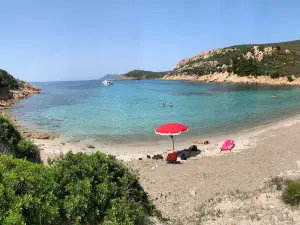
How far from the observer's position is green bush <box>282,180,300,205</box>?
8.08 meters

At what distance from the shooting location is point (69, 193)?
20.1 feet

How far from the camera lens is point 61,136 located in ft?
86.3

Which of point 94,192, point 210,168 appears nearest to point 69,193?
point 94,192

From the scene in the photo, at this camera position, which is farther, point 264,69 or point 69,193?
point 264,69

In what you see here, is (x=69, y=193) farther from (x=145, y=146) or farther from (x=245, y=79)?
(x=245, y=79)

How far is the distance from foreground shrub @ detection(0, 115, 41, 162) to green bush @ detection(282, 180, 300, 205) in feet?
29.1

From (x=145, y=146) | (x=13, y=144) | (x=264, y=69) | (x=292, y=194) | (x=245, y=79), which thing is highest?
(x=264, y=69)

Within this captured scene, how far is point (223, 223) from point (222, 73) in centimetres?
11959

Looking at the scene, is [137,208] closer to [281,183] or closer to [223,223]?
[223,223]

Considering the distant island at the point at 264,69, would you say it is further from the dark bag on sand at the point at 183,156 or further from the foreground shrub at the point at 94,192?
the foreground shrub at the point at 94,192

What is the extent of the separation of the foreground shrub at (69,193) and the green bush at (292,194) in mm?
4320

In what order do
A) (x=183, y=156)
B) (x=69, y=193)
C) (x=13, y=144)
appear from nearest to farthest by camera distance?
(x=69, y=193) < (x=13, y=144) < (x=183, y=156)

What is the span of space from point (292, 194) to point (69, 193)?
640cm

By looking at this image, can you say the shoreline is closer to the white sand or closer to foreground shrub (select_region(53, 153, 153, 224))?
the white sand
